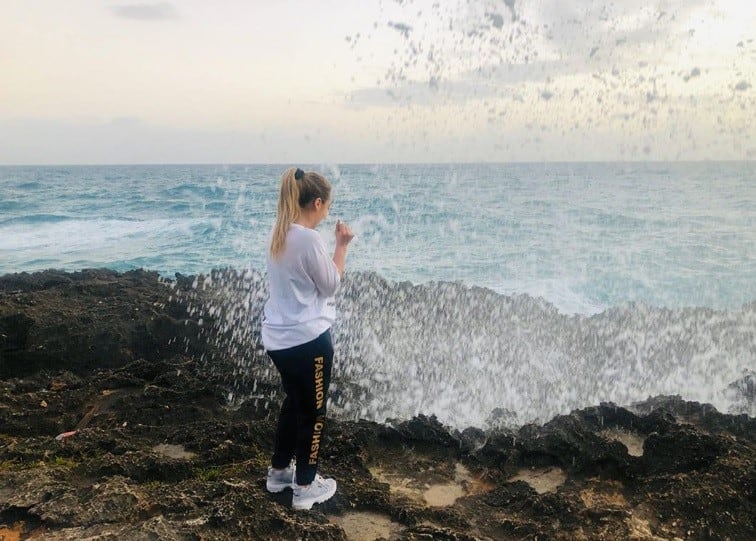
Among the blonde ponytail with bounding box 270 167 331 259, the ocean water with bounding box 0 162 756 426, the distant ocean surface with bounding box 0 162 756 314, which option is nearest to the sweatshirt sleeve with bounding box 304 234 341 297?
the blonde ponytail with bounding box 270 167 331 259

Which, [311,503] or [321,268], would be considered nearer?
[321,268]

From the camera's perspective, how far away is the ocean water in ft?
23.0

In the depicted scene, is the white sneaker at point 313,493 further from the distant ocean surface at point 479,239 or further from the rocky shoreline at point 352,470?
the distant ocean surface at point 479,239

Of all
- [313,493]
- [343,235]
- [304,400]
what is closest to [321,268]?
[343,235]

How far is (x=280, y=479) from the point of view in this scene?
3.45 meters

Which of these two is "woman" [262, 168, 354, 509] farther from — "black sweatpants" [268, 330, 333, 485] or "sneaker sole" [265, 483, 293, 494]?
"sneaker sole" [265, 483, 293, 494]

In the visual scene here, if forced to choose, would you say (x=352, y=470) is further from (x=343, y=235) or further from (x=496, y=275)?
(x=496, y=275)

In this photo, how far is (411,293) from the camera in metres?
10.5

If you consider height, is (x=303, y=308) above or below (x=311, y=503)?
above

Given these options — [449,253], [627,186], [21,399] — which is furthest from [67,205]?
[627,186]

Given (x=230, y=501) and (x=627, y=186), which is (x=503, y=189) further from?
(x=230, y=501)

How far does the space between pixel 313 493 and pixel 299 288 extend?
1208 millimetres

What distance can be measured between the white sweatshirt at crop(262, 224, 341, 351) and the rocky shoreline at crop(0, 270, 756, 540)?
35.5 inches

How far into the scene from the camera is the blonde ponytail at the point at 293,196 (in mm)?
3113
